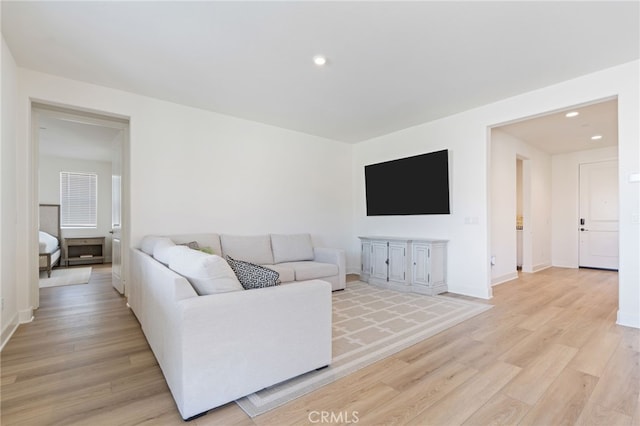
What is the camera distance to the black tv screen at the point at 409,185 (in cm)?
453

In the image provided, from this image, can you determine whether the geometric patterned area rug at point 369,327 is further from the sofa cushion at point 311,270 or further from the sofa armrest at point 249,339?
the sofa cushion at point 311,270

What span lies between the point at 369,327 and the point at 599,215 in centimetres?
654

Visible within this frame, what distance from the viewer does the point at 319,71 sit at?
3088mm

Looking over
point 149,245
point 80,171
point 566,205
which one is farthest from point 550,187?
point 80,171

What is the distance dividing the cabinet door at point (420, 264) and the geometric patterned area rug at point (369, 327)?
0.85 feet

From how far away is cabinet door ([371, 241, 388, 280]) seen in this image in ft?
15.8

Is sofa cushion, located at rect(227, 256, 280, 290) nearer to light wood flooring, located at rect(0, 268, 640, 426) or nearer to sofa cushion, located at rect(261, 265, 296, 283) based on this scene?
light wood flooring, located at rect(0, 268, 640, 426)

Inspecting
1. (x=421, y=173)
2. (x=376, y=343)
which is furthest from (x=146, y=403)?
(x=421, y=173)

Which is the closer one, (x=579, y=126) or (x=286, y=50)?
(x=286, y=50)

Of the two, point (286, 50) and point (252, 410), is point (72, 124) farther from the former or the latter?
point (252, 410)

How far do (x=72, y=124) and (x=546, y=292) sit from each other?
25.6ft

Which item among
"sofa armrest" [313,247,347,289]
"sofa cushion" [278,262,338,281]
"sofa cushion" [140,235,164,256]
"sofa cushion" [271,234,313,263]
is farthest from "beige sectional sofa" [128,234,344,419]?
"sofa armrest" [313,247,347,289]

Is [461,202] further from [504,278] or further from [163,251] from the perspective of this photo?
[163,251]

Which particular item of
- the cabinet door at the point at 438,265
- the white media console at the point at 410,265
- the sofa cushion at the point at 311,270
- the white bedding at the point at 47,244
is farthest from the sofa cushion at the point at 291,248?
the white bedding at the point at 47,244
